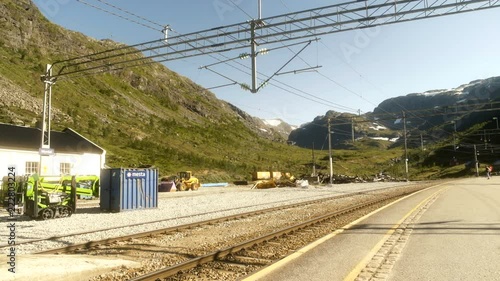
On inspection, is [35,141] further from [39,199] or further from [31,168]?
[39,199]

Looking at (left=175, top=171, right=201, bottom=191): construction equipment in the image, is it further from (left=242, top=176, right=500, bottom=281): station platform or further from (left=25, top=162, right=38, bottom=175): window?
(left=242, top=176, right=500, bottom=281): station platform

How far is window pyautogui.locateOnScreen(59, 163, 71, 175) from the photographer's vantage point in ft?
108

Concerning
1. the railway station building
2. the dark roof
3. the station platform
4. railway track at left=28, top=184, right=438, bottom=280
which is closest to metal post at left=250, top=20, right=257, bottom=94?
railway track at left=28, top=184, right=438, bottom=280

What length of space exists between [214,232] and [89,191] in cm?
1378

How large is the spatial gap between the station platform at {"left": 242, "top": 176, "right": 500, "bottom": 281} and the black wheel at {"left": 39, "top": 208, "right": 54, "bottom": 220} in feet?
44.5

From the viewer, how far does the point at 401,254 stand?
8.73 metres

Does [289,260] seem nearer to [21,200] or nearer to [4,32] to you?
[21,200]

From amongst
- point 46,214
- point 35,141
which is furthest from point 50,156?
point 46,214

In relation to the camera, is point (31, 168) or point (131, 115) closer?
point (31, 168)

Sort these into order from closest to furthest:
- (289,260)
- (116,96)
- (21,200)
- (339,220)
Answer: (289,260), (339,220), (21,200), (116,96)

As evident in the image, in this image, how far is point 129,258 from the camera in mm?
9172

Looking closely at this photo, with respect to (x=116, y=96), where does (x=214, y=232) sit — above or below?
below

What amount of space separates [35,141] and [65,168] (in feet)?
11.4

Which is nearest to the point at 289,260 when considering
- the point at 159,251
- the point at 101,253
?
the point at 159,251
